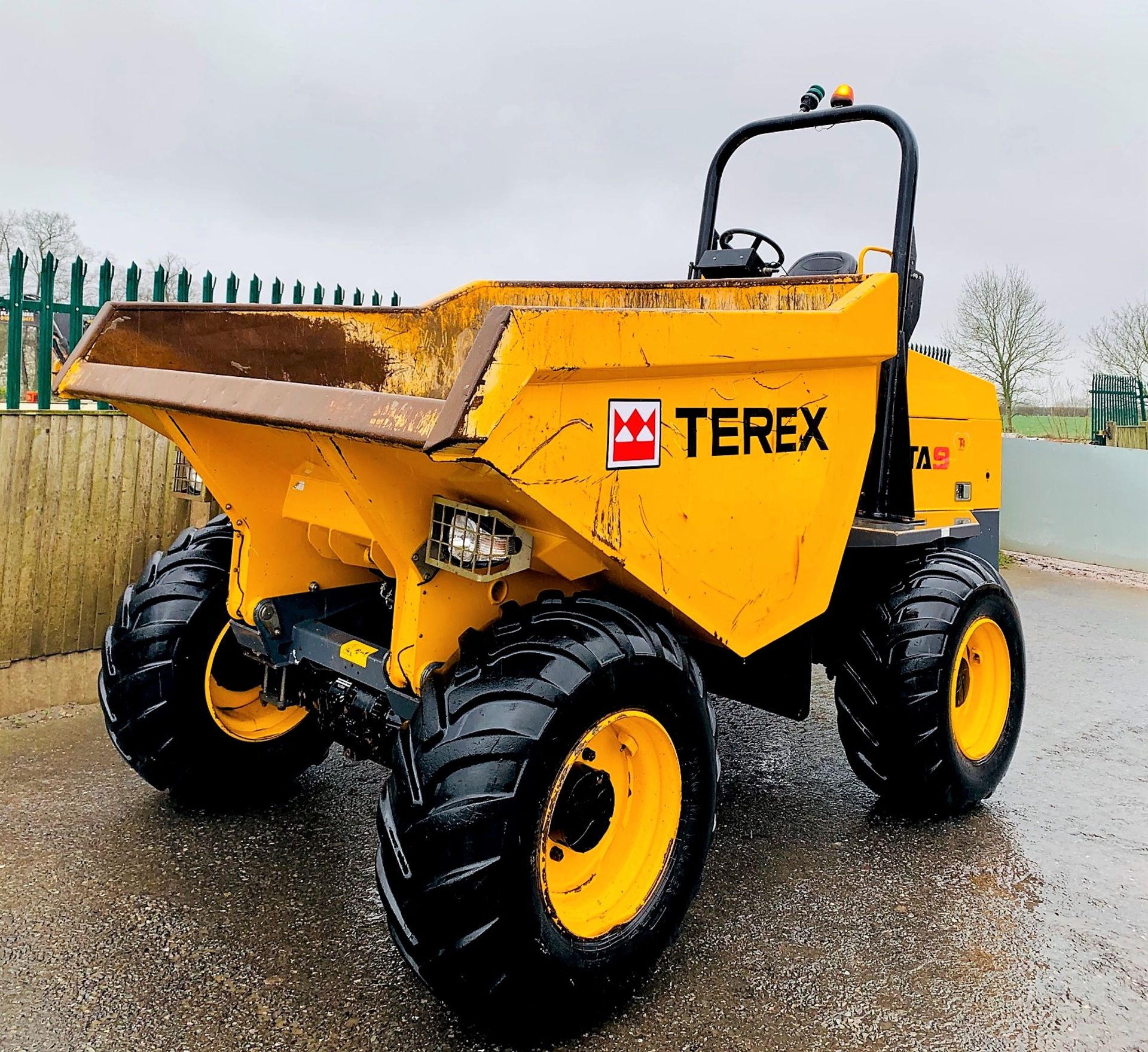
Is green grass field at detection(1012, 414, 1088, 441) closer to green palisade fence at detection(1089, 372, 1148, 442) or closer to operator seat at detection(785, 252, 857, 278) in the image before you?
green palisade fence at detection(1089, 372, 1148, 442)

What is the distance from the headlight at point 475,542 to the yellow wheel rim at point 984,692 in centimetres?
207

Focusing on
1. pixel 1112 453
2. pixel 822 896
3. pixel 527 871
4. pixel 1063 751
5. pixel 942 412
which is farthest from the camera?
pixel 1112 453

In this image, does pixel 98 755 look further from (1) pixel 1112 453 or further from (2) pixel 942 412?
(1) pixel 1112 453

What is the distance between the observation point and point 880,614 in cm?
340

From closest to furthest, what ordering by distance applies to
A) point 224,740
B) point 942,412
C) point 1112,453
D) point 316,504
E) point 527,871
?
point 527,871 < point 316,504 < point 224,740 < point 942,412 < point 1112,453

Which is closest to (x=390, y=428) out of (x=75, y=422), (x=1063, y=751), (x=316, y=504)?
(x=316, y=504)

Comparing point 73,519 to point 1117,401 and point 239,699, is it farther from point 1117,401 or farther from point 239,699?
point 1117,401

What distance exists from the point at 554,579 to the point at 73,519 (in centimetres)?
296

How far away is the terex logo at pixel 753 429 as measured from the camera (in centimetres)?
238

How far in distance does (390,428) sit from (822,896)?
2.03 meters

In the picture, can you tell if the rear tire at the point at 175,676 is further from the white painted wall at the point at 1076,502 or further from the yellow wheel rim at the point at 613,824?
the white painted wall at the point at 1076,502

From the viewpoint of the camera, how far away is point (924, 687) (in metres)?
3.26

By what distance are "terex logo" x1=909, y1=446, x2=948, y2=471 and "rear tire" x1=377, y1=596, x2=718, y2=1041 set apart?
173 centimetres

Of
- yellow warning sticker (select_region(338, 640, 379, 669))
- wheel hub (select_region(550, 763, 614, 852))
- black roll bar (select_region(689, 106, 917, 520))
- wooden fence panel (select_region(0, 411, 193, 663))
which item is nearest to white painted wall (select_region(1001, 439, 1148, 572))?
black roll bar (select_region(689, 106, 917, 520))
